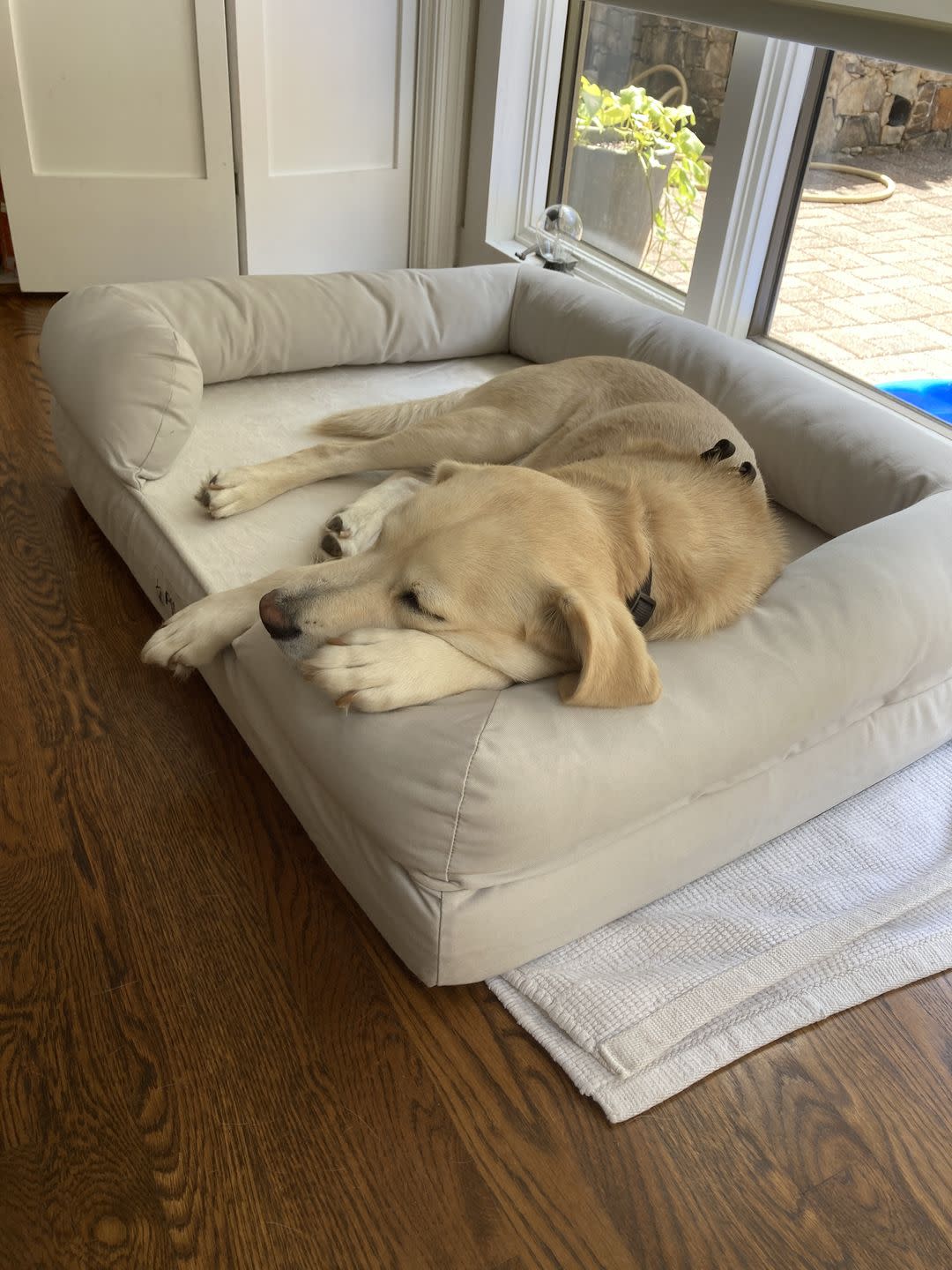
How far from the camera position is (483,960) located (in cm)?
152

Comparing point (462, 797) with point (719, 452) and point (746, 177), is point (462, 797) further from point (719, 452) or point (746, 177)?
point (746, 177)

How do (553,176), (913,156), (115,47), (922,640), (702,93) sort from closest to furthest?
(922,640), (913,156), (702,93), (115,47), (553,176)

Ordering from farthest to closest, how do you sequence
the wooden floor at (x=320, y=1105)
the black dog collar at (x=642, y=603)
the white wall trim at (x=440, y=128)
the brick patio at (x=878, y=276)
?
the white wall trim at (x=440, y=128)
the brick patio at (x=878, y=276)
the black dog collar at (x=642, y=603)
the wooden floor at (x=320, y=1105)

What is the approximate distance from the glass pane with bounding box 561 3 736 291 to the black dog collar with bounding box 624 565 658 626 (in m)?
2.17

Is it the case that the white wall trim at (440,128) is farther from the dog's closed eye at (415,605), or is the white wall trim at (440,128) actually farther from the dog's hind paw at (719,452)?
the dog's closed eye at (415,605)

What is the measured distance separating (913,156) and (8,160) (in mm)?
3057

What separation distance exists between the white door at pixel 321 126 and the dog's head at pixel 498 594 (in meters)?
2.98

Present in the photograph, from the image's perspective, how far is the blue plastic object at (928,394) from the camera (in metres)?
2.84

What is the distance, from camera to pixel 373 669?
143cm

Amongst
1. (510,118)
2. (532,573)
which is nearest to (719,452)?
(532,573)

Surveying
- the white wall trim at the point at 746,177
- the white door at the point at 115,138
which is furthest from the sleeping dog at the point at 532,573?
the white door at the point at 115,138

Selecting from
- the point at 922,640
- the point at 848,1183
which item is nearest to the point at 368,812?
the point at 848,1183

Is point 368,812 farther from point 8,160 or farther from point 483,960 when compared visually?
point 8,160

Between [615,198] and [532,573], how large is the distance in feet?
9.39
